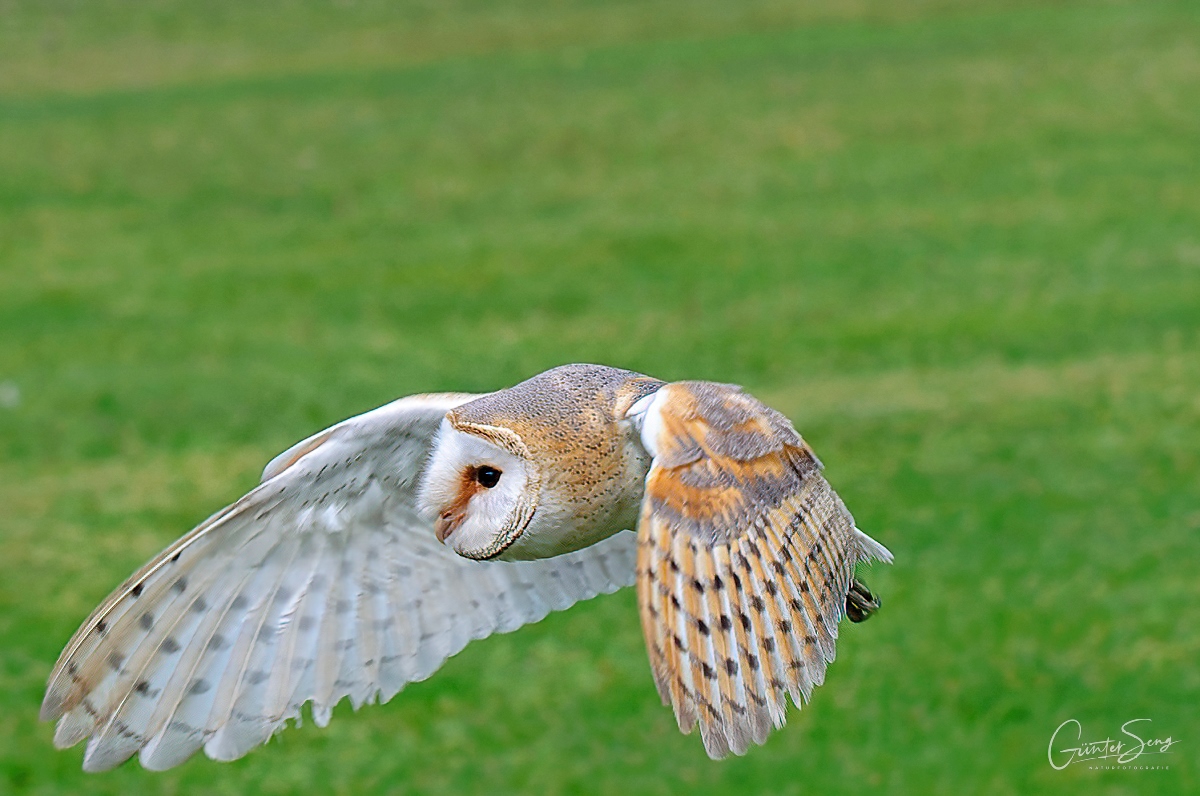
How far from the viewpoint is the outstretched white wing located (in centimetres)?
330

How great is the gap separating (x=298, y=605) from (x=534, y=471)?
79 cm

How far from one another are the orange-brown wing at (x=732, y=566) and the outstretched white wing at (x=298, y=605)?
705mm

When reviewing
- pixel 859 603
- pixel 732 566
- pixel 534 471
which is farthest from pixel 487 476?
pixel 859 603

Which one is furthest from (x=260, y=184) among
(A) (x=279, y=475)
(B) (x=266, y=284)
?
(A) (x=279, y=475)

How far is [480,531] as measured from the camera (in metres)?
3.19

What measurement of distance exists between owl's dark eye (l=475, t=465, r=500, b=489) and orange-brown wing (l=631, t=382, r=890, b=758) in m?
0.37

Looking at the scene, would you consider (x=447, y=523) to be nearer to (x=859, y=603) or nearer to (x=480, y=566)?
(x=480, y=566)

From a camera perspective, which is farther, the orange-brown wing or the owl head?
the owl head

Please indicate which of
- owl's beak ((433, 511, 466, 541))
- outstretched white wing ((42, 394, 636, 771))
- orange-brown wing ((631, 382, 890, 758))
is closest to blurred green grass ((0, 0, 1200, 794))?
outstretched white wing ((42, 394, 636, 771))

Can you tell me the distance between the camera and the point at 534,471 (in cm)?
316

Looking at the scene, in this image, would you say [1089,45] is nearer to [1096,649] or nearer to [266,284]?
[266,284]

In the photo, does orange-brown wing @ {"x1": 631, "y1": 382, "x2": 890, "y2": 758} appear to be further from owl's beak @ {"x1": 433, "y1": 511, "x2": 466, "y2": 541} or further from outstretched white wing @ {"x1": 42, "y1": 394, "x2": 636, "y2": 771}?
outstretched white wing @ {"x1": 42, "y1": 394, "x2": 636, "y2": 771}

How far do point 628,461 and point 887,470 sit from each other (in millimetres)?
5427

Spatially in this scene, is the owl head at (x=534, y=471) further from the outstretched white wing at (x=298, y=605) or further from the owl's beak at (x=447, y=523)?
the outstretched white wing at (x=298, y=605)
